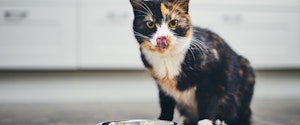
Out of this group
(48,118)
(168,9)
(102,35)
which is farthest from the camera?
(102,35)

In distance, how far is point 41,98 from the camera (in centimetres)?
160

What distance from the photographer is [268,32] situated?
4.89 ft

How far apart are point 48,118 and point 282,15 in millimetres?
968

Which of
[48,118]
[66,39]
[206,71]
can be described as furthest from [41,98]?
[206,71]

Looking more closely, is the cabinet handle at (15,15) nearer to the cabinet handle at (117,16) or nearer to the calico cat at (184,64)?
→ the cabinet handle at (117,16)

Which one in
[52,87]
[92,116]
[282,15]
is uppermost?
[282,15]

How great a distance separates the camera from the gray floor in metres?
1.19

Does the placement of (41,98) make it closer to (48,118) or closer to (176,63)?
(48,118)

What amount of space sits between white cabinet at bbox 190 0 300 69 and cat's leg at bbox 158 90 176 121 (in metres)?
0.46

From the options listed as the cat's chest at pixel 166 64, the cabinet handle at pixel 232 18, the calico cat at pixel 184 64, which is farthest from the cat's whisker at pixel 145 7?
the cabinet handle at pixel 232 18

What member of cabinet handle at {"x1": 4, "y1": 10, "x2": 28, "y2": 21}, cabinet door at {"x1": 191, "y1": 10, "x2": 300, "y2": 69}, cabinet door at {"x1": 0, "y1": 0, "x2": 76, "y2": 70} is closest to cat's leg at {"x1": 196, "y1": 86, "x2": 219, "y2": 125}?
cabinet door at {"x1": 191, "y1": 10, "x2": 300, "y2": 69}

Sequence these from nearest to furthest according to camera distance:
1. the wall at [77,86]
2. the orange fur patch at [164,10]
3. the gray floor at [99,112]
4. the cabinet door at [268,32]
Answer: the orange fur patch at [164,10] < the gray floor at [99,112] < the cabinet door at [268,32] < the wall at [77,86]

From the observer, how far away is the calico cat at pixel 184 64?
1.02m

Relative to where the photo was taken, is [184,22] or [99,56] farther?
[99,56]
